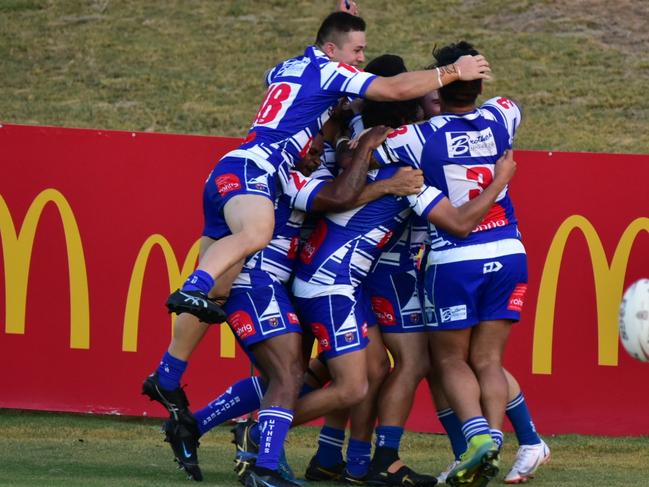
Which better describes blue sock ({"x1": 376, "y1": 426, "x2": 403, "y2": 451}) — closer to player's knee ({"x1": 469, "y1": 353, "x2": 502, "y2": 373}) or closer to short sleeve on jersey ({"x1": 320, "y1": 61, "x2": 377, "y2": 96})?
player's knee ({"x1": 469, "y1": 353, "x2": 502, "y2": 373})

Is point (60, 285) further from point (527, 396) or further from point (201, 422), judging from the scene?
point (527, 396)


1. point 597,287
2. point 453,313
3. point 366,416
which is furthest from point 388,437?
point 597,287

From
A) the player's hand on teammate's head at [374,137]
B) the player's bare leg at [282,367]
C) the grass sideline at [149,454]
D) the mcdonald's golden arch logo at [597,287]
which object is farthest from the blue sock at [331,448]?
the mcdonald's golden arch logo at [597,287]

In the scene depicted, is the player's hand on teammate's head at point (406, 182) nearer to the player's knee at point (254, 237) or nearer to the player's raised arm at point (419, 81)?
the player's raised arm at point (419, 81)

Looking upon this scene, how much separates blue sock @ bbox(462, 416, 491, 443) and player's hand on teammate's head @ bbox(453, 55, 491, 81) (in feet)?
5.60

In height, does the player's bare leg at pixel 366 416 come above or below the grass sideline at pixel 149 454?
above

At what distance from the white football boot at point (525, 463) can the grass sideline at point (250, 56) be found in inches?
286

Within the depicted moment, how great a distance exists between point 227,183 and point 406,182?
0.90 metres

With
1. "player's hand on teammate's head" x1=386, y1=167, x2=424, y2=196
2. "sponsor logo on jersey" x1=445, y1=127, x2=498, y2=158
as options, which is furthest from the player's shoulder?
"player's hand on teammate's head" x1=386, y1=167, x2=424, y2=196

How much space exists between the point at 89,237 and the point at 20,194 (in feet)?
1.77

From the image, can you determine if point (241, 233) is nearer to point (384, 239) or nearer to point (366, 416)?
point (384, 239)

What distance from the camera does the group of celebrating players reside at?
6977 mm

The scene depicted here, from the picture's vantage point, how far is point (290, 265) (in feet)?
24.0

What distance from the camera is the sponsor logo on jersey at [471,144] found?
7125mm
